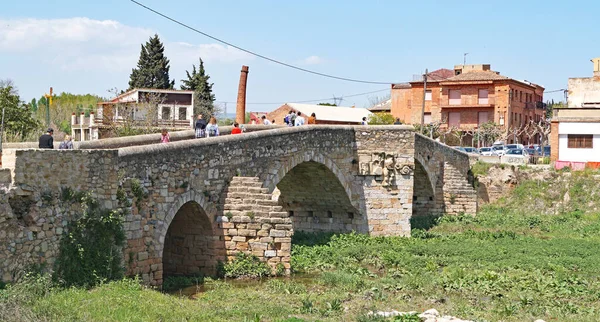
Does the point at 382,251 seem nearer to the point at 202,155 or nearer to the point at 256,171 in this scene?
the point at 256,171

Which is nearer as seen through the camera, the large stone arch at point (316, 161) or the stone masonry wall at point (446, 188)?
the large stone arch at point (316, 161)

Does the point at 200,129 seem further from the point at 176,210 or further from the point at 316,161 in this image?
the point at 316,161

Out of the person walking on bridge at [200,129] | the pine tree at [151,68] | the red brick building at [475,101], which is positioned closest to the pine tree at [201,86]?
the pine tree at [151,68]

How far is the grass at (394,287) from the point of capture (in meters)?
14.4

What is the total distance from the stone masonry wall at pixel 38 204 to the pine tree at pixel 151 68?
134ft

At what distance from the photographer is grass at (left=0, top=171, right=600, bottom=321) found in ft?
Answer: 47.1

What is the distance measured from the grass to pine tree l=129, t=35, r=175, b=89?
96.8ft

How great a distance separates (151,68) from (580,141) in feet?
92.3

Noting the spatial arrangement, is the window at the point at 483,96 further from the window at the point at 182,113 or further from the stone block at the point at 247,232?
the stone block at the point at 247,232

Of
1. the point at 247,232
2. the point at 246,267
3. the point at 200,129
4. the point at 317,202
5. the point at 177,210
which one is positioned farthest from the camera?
the point at 317,202

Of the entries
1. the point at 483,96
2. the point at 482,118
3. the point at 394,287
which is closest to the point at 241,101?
the point at 394,287

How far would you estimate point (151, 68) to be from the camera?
56531 mm

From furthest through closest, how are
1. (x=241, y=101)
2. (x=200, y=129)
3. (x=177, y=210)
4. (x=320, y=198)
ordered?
(x=241, y=101), (x=320, y=198), (x=200, y=129), (x=177, y=210)

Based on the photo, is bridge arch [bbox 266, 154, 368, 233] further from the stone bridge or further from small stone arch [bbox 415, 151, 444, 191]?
small stone arch [bbox 415, 151, 444, 191]
